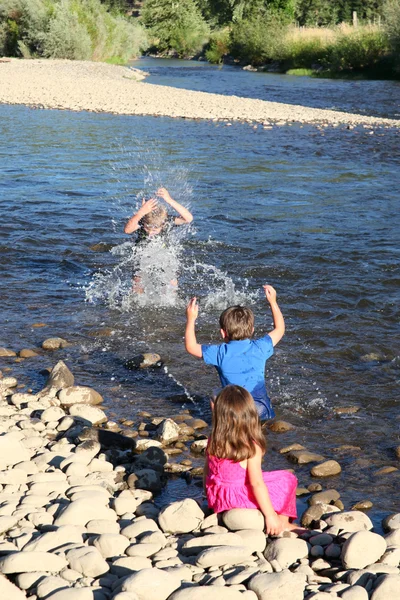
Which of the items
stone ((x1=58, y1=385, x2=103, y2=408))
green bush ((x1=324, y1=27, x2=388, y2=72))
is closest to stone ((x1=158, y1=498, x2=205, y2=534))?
stone ((x1=58, y1=385, x2=103, y2=408))

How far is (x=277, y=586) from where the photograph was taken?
11.1ft

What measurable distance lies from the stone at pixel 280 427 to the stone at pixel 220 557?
1916 mm

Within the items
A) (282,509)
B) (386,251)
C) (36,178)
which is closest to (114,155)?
(36,178)

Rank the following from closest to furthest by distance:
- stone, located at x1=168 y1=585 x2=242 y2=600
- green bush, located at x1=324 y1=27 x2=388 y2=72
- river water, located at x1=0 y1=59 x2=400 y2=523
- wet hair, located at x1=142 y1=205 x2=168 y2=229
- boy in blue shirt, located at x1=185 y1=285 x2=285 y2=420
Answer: stone, located at x1=168 y1=585 x2=242 y2=600 → boy in blue shirt, located at x1=185 y1=285 x2=285 y2=420 → river water, located at x1=0 y1=59 x2=400 y2=523 → wet hair, located at x1=142 y1=205 x2=168 y2=229 → green bush, located at x1=324 y1=27 x2=388 y2=72

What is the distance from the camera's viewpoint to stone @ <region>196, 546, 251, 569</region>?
364 cm

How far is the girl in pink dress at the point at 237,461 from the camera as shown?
4.05 meters

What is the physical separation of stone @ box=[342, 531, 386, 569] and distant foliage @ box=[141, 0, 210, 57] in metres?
65.3

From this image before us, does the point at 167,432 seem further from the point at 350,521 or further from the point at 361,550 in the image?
the point at 361,550

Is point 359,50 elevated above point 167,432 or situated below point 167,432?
Result: above

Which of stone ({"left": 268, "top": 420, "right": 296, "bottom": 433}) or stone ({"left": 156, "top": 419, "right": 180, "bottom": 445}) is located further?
stone ({"left": 268, "top": 420, "right": 296, "bottom": 433})

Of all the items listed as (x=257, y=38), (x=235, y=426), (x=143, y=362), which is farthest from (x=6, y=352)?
(x=257, y=38)

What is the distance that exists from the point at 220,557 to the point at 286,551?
363 mm

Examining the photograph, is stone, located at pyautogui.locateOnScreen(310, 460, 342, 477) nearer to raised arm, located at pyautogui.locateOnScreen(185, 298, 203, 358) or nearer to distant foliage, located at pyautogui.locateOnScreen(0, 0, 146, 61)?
raised arm, located at pyautogui.locateOnScreen(185, 298, 203, 358)

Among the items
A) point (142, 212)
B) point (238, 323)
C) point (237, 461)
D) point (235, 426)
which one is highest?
point (142, 212)
